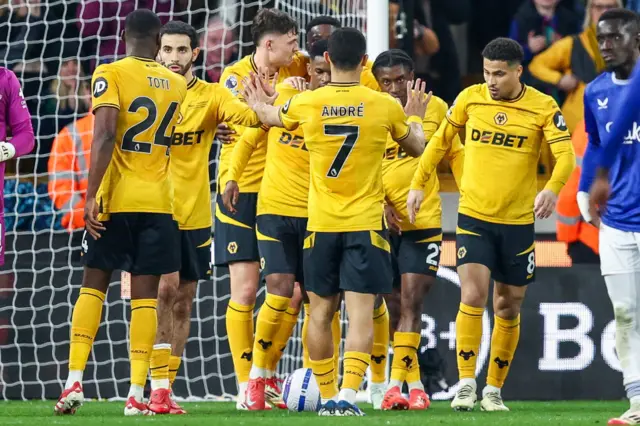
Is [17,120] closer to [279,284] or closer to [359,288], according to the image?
[279,284]

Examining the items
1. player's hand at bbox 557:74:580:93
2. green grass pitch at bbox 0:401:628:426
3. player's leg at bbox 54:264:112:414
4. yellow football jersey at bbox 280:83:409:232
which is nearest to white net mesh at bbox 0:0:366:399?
green grass pitch at bbox 0:401:628:426

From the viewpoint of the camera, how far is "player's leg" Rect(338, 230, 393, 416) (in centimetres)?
682

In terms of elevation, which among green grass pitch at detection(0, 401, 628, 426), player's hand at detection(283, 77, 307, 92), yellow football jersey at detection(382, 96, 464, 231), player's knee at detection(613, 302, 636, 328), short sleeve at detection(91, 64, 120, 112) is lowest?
green grass pitch at detection(0, 401, 628, 426)

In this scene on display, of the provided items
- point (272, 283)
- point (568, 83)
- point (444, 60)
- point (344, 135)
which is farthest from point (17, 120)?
point (568, 83)

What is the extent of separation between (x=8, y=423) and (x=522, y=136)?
3464mm

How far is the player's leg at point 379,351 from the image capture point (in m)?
8.29

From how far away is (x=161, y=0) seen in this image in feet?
36.6

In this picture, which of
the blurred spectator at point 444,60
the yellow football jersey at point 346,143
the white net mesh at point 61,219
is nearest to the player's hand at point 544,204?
the yellow football jersey at point 346,143

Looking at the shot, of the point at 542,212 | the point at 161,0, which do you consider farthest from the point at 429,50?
the point at 542,212

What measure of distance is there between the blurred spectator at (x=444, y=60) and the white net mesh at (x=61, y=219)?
124cm

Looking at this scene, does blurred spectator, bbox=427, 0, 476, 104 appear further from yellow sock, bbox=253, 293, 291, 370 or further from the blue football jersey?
the blue football jersey

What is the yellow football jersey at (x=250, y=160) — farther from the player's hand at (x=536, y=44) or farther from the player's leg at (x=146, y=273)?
the player's hand at (x=536, y=44)

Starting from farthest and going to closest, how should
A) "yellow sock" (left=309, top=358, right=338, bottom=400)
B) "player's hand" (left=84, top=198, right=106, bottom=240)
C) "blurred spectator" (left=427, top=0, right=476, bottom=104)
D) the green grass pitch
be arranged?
"blurred spectator" (left=427, top=0, right=476, bottom=104) → "yellow sock" (left=309, top=358, right=338, bottom=400) → "player's hand" (left=84, top=198, right=106, bottom=240) → the green grass pitch

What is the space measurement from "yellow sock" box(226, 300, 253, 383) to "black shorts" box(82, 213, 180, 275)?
1115 mm
